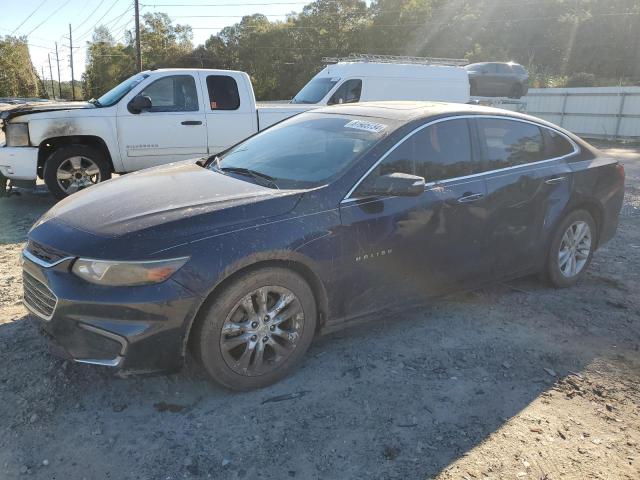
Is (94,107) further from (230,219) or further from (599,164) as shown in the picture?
(599,164)

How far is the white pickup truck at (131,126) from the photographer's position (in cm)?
746

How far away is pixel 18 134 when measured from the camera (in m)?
7.45

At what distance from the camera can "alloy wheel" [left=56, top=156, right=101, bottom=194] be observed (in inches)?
301

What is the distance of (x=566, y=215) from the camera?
15.5 feet

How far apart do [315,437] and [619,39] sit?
48.3 meters

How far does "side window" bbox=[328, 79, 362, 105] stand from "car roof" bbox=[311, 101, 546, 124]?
276 inches

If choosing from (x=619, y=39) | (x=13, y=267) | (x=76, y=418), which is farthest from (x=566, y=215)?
(x=619, y=39)

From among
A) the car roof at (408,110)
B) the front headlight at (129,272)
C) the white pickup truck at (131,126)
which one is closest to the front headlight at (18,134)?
the white pickup truck at (131,126)

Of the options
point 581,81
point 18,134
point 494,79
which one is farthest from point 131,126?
point 581,81

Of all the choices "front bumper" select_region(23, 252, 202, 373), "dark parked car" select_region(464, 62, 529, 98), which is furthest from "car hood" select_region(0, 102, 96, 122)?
"dark parked car" select_region(464, 62, 529, 98)

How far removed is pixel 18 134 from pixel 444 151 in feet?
20.1

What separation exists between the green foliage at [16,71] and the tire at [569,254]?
78.1 meters

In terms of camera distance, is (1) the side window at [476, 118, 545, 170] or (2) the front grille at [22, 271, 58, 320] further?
(1) the side window at [476, 118, 545, 170]

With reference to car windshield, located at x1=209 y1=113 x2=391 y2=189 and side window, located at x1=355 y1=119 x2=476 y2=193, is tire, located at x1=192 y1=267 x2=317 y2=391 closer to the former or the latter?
car windshield, located at x1=209 y1=113 x2=391 y2=189
